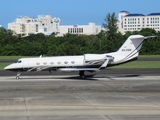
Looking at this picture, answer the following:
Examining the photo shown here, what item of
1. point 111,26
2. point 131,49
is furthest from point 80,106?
point 111,26

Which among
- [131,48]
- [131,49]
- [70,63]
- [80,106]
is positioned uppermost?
[131,48]

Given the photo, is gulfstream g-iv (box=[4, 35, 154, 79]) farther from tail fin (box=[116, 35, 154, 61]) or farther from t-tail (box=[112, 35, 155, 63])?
tail fin (box=[116, 35, 154, 61])

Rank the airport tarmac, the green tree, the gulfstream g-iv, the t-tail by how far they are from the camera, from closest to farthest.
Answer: the airport tarmac, the gulfstream g-iv, the t-tail, the green tree

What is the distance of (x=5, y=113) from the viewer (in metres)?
15.4

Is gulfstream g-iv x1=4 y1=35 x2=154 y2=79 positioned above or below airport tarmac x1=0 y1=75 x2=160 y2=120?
above

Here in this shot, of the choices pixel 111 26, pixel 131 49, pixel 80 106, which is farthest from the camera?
pixel 111 26

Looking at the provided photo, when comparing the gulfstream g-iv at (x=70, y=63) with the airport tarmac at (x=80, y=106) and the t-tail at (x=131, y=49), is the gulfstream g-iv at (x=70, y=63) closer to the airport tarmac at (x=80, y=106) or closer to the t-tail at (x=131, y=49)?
the t-tail at (x=131, y=49)

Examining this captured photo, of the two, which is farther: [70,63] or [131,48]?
[131,48]

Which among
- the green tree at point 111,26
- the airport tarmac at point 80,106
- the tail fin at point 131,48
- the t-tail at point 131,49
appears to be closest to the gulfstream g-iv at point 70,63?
the t-tail at point 131,49

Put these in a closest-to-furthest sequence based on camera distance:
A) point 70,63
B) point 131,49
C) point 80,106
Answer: point 80,106, point 70,63, point 131,49

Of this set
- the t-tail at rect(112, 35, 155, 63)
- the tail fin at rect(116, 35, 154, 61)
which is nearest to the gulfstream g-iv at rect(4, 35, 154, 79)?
the t-tail at rect(112, 35, 155, 63)

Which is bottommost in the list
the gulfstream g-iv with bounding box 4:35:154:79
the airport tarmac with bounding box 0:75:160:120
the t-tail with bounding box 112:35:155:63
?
the airport tarmac with bounding box 0:75:160:120

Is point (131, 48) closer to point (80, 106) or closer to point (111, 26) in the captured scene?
point (80, 106)

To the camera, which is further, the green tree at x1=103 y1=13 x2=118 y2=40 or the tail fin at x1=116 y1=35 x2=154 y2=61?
the green tree at x1=103 y1=13 x2=118 y2=40
